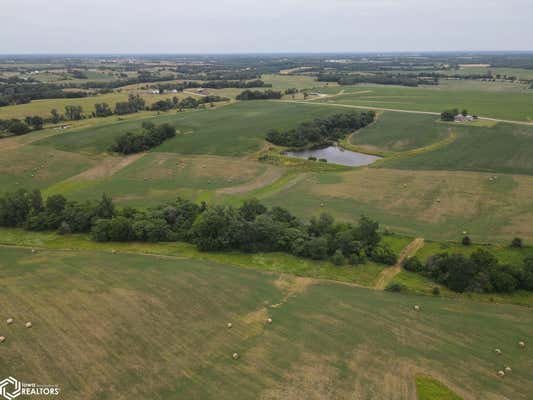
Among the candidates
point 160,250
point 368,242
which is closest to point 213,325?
point 160,250

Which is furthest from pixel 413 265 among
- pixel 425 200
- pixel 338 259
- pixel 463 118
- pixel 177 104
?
pixel 177 104

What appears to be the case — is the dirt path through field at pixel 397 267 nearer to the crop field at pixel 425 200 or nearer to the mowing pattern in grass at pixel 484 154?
the crop field at pixel 425 200

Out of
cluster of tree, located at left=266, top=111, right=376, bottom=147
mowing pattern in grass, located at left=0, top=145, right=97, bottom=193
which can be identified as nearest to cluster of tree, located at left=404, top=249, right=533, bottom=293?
cluster of tree, located at left=266, top=111, right=376, bottom=147

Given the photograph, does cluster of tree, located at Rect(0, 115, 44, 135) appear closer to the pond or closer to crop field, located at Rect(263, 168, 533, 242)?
the pond

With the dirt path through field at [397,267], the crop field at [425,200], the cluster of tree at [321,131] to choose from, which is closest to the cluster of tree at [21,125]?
the cluster of tree at [321,131]

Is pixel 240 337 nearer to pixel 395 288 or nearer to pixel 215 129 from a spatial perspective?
pixel 395 288
